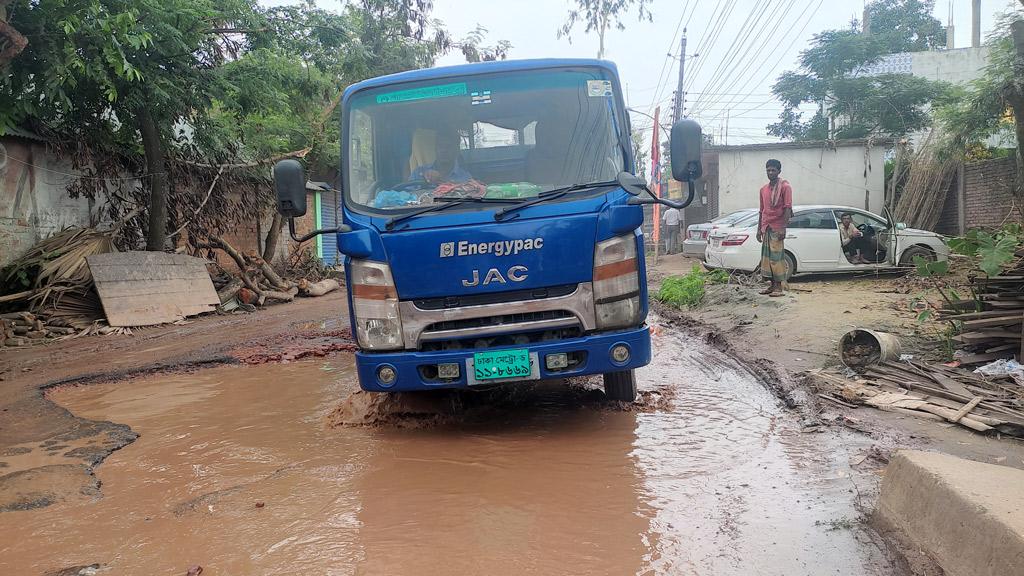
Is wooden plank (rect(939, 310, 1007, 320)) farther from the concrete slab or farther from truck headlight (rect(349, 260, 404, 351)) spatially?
truck headlight (rect(349, 260, 404, 351))

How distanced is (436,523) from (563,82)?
3.02 meters

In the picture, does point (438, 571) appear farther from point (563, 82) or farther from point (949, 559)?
point (563, 82)

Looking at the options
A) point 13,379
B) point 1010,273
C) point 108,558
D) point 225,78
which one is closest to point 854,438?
point 1010,273

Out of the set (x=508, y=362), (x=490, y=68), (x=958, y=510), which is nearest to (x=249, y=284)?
(x=490, y=68)

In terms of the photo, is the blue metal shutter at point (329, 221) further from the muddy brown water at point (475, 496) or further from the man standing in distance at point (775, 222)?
the muddy brown water at point (475, 496)

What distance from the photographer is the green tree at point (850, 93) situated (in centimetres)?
2548

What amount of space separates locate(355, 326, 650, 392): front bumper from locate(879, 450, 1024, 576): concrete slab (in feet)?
5.46

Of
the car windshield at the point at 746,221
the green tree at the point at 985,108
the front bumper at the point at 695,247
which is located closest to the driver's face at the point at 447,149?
the car windshield at the point at 746,221

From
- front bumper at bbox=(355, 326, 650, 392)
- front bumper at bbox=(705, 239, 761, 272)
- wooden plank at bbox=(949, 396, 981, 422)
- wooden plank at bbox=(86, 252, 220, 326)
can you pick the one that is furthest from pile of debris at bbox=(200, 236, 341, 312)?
wooden plank at bbox=(949, 396, 981, 422)

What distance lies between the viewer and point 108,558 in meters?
2.97

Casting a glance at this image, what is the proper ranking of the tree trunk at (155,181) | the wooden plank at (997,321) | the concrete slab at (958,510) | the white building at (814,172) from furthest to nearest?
the white building at (814,172) → the tree trunk at (155,181) → the wooden plank at (997,321) → the concrete slab at (958,510)

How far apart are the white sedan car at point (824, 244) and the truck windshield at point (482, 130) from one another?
8.29 metres

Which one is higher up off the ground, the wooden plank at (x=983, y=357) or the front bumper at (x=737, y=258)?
the front bumper at (x=737, y=258)

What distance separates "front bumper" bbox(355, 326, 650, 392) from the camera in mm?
4297
